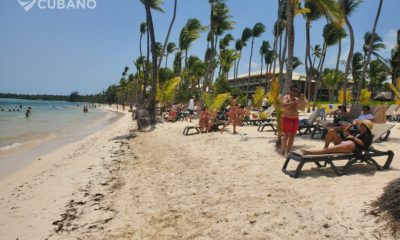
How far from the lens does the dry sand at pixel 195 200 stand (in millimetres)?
3668

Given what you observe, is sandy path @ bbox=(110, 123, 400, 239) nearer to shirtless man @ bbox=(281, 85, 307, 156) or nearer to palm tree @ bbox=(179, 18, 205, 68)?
shirtless man @ bbox=(281, 85, 307, 156)

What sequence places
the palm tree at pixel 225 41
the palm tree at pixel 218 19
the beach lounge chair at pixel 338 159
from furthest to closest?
1. the palm tree at pixel 225 41
2. the palm tree at pixel 218 19
3. the beach lounge chair at pixel 338 159

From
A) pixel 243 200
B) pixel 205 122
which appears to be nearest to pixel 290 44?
pixel 205 122

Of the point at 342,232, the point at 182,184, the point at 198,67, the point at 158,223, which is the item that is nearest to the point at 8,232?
the point at 158,223

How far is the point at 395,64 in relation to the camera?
1486 inches

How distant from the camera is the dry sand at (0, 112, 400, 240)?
3.67 metres

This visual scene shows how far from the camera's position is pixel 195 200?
16.1ft

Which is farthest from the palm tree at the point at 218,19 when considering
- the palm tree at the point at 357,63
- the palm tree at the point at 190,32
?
the palm tree at the point at 357,63

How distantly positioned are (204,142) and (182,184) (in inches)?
169

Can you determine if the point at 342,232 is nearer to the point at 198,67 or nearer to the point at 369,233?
the point at 369,233

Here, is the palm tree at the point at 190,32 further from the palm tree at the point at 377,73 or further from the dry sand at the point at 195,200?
the palm tree at the point at 377,73

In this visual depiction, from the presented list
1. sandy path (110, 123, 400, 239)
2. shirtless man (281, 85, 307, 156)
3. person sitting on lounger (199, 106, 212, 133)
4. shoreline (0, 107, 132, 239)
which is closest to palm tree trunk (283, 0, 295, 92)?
shirtless man (281, 85, 307, 156)

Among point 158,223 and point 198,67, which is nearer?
point 158,223

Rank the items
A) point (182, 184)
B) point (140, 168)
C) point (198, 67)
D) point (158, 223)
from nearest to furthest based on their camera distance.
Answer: point (158, 223) < point (182, 184) < point (140, 168) < point (198, 67)
